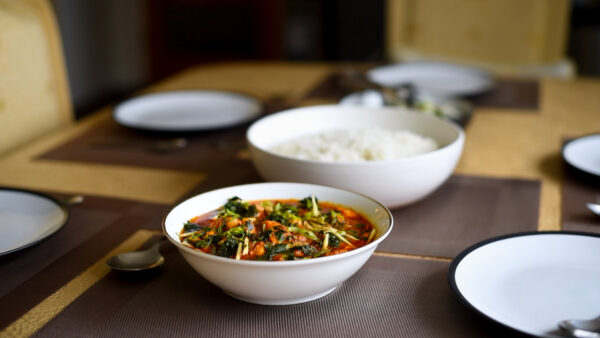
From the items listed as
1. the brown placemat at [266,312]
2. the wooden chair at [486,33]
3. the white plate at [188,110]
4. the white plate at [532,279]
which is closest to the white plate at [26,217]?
the brown placemat at [266,312]

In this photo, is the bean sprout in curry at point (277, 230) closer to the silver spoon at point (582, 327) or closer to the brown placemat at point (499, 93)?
the silver spoon at point (582, 327)

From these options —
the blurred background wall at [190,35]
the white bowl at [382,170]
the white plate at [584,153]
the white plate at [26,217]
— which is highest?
the white bowl at [382,170]

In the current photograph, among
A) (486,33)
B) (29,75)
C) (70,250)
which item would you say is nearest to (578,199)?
(70,250)

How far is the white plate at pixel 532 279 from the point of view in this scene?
28.9 inches

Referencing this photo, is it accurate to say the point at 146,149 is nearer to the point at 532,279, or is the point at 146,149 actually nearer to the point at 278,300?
the point at 278,300

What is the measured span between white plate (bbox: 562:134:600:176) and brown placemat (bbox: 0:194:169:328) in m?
0.83

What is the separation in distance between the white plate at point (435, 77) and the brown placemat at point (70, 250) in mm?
1041

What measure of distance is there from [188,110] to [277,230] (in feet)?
3.37

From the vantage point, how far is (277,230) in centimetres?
79

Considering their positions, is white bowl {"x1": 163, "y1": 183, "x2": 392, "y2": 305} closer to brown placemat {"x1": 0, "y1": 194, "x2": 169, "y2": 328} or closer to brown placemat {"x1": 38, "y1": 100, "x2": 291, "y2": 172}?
brown placemat {"x1": 0, "y1": 194, "x2": 169, "y2": 328}

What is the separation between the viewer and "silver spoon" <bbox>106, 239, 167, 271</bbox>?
2.83 ft

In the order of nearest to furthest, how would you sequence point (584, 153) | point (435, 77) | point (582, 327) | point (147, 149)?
point (582, 327) → point (584, 153) → point (147, 149) → point (435, 77)

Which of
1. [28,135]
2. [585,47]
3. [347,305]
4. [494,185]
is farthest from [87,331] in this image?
[585,47]

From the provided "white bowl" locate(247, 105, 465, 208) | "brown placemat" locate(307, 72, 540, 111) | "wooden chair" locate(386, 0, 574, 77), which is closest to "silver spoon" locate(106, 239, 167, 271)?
"white bowl" locate(247, 105, 465, 208)
